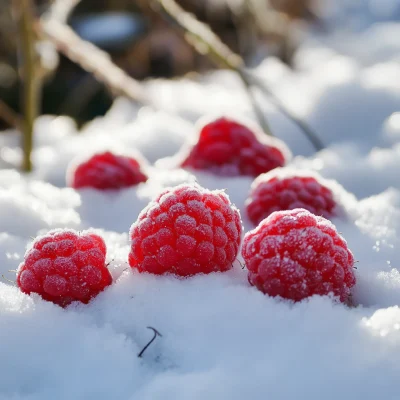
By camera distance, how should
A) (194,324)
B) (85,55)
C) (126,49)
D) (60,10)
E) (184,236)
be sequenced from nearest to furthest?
(194,324)
(184,236)
(85,55)
(60,10)
(126,49)

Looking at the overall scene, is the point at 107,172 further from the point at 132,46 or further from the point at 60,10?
the point at 132,46

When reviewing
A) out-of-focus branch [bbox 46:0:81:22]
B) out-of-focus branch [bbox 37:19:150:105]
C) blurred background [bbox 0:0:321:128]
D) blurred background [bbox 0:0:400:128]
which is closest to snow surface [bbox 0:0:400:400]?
out-of-focus branch [bbox 37:19:150:105]

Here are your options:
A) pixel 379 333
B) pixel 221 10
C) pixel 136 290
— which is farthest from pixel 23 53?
pixel 221 10

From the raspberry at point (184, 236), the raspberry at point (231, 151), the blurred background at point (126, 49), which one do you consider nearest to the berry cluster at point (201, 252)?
the raspberry at point (184, 236)

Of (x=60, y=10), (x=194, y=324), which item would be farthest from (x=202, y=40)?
(x=194, y=324)

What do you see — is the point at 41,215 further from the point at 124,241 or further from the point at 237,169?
the point at 237,169

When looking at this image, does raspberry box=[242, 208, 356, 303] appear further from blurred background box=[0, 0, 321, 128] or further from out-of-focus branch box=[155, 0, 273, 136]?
Result: blurred background box=[0, 0, 321, 128]
